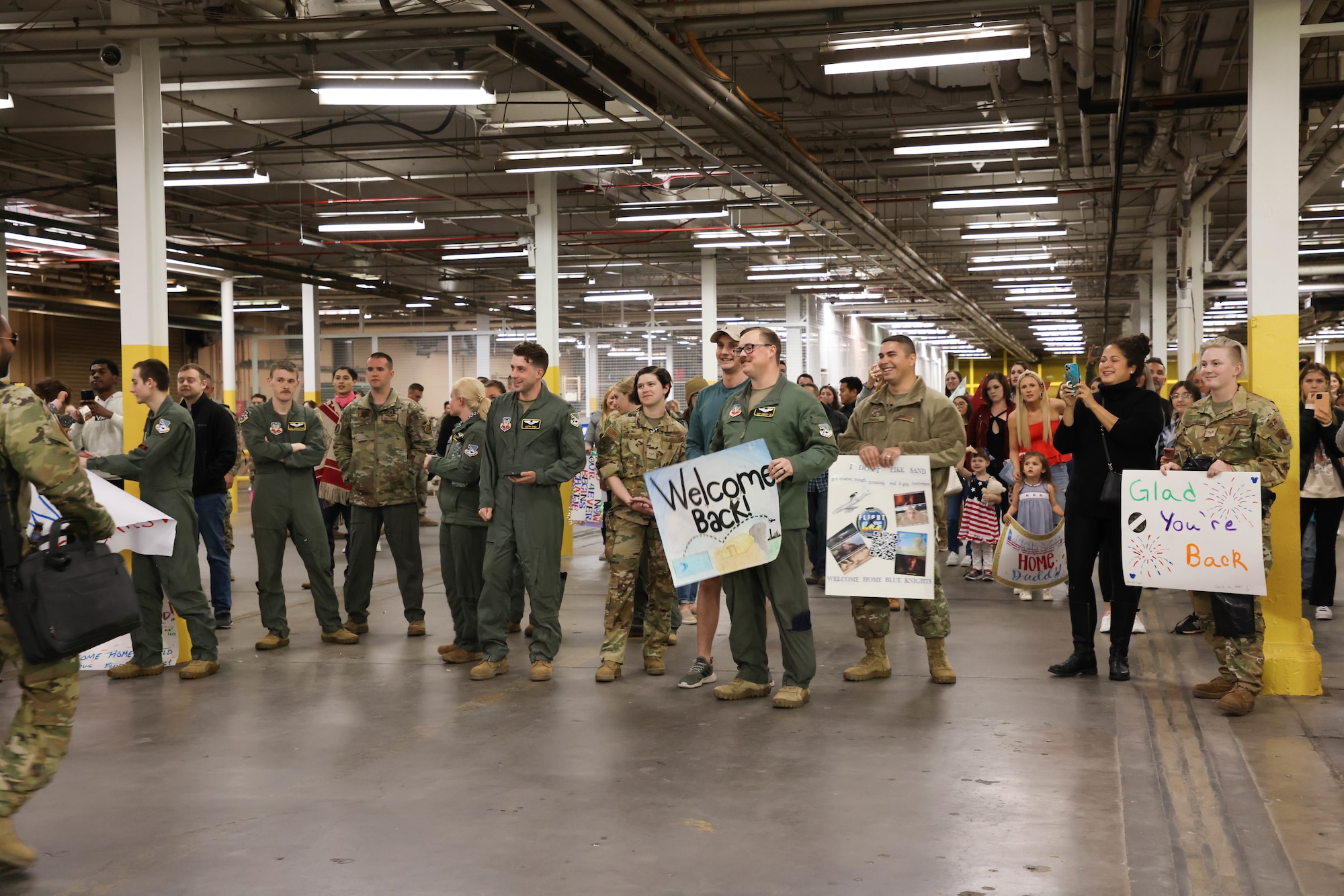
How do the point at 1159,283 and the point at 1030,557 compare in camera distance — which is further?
the point at 1159,283

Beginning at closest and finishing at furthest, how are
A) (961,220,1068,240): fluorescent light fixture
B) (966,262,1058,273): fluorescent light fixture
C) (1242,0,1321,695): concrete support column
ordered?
1. (1242,0,1321,695): concrete support column
2. (961,220,1068,240): fluorescent light fixture
3. (966,262,1058,273): fluorescent light fixture

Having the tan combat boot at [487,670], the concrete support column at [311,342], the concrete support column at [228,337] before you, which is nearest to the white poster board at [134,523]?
the tan combat boot at [487,670]

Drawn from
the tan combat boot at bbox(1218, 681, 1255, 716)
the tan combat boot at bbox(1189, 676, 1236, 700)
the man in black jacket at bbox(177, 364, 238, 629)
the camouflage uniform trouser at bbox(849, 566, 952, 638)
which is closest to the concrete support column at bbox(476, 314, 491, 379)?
the man in black jacket at bbox(177, 364, 238, 629)

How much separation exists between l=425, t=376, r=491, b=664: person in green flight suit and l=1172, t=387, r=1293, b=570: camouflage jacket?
→ 366cm

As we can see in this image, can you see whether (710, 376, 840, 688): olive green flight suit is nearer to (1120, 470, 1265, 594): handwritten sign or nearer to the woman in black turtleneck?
the woman in black turtleneck

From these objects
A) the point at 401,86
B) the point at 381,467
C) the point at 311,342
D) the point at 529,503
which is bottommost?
the point at 529,503

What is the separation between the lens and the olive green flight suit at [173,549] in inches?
242

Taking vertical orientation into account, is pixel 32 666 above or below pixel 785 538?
below

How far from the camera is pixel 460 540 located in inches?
256

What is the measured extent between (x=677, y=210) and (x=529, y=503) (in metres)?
8.42

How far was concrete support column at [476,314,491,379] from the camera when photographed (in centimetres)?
2956

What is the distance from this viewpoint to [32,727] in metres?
3.52

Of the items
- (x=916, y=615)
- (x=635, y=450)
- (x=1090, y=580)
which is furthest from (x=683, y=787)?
(x=1090, y=580)

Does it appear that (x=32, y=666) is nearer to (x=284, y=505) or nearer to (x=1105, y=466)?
(x=284, y=505)
